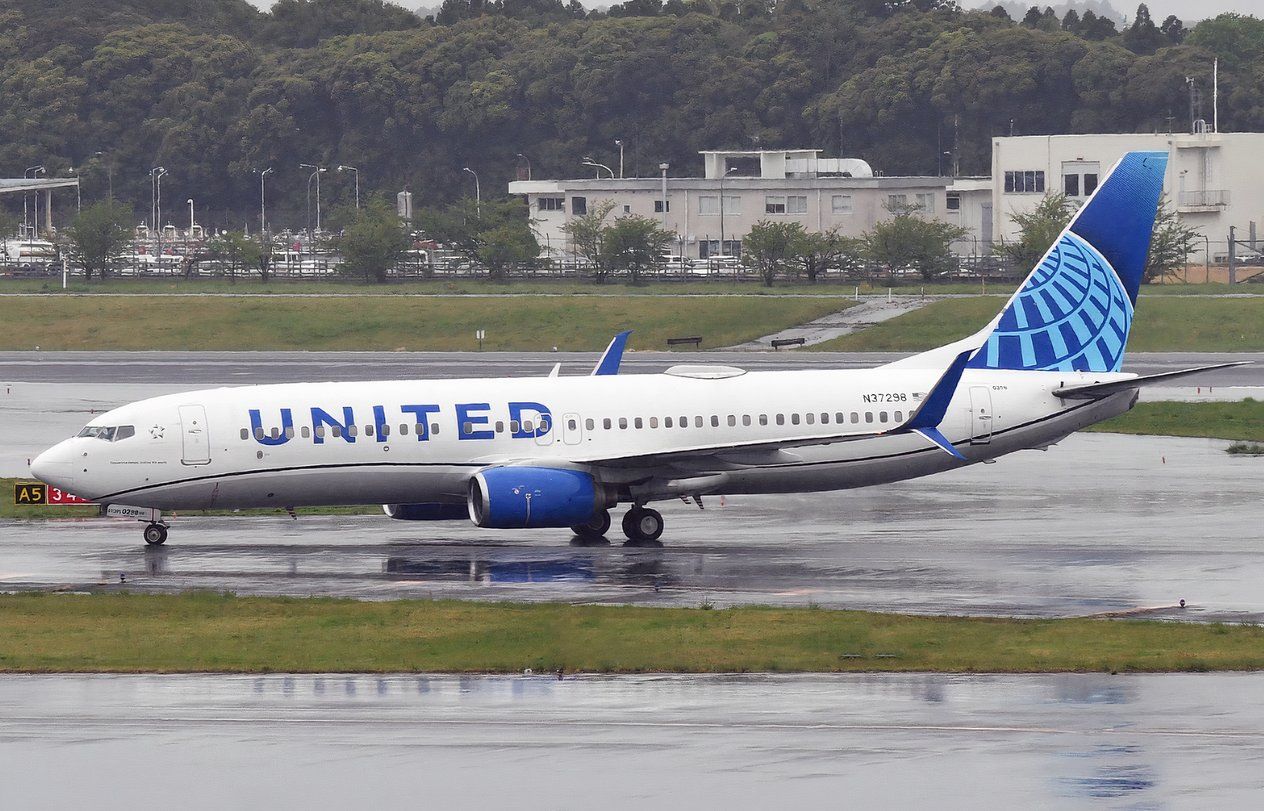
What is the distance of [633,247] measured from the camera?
460ft

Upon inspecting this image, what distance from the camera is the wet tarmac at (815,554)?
114 feet

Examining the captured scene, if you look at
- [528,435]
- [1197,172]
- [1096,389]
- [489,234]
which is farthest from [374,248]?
[1096,389]

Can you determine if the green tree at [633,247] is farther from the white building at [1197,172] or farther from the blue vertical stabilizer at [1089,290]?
the blue vertical stabilizer at [1089,290]

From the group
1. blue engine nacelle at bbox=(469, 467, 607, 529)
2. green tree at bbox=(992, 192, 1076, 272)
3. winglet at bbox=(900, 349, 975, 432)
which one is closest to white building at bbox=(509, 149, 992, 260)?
green tree at bbox=(992, 192, 1076, 272)

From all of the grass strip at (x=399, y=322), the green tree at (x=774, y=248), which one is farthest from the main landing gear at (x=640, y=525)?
the green tree at (x=774, y=248)

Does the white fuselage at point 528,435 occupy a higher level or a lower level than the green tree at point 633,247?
lower

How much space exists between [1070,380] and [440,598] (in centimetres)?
1798

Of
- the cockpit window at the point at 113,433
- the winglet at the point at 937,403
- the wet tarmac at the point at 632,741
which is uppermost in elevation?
the winglet at the point at 937,403

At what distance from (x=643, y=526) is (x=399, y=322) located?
70.5 m

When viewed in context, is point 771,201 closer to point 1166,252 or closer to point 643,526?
point 1166,252

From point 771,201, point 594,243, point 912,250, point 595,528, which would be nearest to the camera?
point 595,528

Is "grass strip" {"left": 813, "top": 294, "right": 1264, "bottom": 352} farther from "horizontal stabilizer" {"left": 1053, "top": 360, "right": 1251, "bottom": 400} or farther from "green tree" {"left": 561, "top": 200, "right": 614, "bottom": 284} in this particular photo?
"horizontal stabilizer" {"left": 1053, "top": 360, "right": 1251, "bottom": 400}

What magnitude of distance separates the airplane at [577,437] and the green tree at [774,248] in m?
88.6

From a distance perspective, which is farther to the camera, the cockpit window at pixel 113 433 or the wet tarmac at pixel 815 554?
the cockpit window at pixel 113 433
